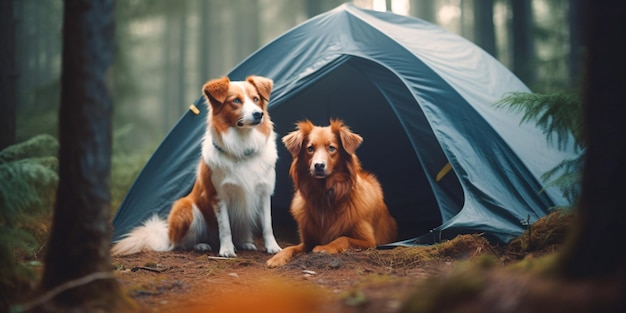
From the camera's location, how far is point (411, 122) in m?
5.14

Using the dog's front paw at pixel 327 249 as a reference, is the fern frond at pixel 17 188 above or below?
above

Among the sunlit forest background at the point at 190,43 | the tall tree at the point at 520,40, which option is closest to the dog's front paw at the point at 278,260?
the sunlit forest background at the point at 190,43

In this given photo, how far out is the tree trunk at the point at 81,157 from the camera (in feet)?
7.62

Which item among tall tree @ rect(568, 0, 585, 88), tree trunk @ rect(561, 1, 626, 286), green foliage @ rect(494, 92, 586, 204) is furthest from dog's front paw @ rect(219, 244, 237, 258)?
tall tree @ rect(568, 0, 585, 88)

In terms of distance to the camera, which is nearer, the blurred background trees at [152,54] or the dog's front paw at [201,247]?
the dog's front paw at [201,247]

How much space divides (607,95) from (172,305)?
229 cm

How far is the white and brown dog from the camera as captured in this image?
4.64 meters

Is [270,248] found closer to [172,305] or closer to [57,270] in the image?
[172,305]

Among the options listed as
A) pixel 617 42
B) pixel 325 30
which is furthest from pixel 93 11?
pixel 325 30

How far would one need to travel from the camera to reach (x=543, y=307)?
62.6 inches

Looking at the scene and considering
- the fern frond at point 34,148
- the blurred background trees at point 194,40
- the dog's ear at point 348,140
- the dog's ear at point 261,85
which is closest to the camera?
the dog's ear at point 348,140

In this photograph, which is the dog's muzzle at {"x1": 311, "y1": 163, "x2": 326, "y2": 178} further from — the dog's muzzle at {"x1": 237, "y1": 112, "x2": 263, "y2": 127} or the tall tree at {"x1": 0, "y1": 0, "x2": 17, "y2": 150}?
the tall tree at {"x1": 0, "y1": 0, "x2": 17, "y2": 150}

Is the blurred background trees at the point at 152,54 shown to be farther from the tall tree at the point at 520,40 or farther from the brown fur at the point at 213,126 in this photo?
the brown fur at the point at 213,126

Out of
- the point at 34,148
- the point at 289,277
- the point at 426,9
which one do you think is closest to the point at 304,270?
the point at 289,277
